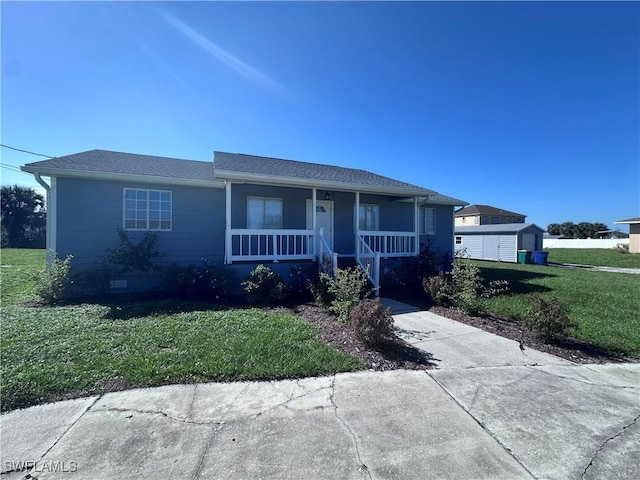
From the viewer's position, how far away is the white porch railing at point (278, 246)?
331 inches

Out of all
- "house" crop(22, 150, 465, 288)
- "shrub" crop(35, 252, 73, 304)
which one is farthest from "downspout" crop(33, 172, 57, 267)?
"shrub" crop(35, 252, 73, 304)

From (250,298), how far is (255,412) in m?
4.40

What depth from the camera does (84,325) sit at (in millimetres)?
4805

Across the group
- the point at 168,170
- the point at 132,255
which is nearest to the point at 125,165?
the point at 168,170

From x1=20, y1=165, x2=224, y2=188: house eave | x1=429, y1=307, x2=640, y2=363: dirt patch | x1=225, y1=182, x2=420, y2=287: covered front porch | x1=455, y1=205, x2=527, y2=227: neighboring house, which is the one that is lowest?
x1=429, y1=307, x2=640, y2=363: dirt patch

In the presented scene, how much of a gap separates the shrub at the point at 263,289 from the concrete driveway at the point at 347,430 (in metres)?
3.79

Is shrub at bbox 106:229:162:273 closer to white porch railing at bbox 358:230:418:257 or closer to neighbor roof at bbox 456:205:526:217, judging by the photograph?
white porch railing at bbox 358:230:418:257

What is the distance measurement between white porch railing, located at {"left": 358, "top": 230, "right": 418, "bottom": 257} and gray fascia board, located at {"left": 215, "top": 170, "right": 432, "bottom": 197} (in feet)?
4.84

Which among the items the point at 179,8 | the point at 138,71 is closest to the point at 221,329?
the point at 179,8

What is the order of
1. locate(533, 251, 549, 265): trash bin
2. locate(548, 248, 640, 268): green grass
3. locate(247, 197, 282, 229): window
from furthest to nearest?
locate(533, 251, 549, 265): trash bin → locate(548, 248, 640, 268): green grass → locate(247, 197, 282, 229): window

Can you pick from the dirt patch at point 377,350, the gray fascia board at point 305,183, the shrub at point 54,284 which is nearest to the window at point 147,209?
the shrub at point 54,284

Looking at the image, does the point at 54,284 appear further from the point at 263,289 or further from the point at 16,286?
the point at 263,289

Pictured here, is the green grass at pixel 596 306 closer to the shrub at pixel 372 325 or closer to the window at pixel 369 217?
the shrub at pixel 372 325

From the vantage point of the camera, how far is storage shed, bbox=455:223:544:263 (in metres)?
20.9
